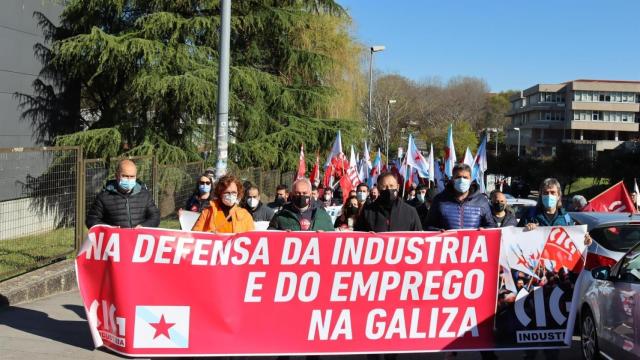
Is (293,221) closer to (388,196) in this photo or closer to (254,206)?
(388,196)

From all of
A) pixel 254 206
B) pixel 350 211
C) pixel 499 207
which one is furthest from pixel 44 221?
pixel 499 207

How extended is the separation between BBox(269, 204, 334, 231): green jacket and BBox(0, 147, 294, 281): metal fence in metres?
4.04

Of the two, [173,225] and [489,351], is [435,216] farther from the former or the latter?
[173,225]

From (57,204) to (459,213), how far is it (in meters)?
7.80

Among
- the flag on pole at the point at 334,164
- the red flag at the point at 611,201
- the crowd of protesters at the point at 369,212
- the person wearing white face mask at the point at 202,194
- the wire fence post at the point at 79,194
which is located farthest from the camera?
the flag on pole at the point at 334,164

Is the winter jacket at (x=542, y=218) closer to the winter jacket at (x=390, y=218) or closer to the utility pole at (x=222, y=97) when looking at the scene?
the winter jacket at (x=390, y=218)

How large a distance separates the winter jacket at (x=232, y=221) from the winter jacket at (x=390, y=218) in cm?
106

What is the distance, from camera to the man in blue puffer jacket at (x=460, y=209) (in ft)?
20.2

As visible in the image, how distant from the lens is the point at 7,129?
18312 millimetres

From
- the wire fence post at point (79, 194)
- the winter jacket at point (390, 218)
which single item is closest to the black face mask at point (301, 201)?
the winter jacket at point (390, 218)

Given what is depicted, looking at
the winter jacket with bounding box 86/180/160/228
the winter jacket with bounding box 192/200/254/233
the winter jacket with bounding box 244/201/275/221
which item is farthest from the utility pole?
the winter jacket with bounding box 192/200/254/233

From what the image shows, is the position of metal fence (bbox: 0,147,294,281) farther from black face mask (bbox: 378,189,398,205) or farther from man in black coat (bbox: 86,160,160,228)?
black face mask (bbox: 378,189,398,205)

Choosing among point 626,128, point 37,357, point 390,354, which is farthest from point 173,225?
point 626,128

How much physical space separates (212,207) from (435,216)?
2094 millimetres
